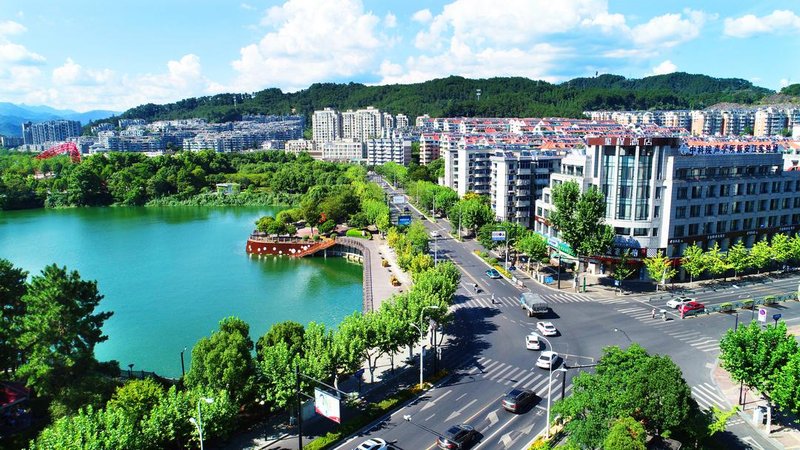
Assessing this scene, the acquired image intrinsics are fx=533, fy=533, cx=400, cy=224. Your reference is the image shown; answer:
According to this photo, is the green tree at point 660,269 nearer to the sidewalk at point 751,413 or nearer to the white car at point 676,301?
the white car at point 676,301

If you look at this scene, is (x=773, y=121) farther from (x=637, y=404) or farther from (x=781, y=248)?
(x=637, y=404)

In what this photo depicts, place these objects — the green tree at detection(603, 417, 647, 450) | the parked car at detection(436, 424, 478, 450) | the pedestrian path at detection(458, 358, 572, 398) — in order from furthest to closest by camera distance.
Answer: the pedestrian path at detection(458, 358, 572, 398), the parked car at detection(436, 424, 478, 450), the green tree at detection(603, 417, 647, 450)

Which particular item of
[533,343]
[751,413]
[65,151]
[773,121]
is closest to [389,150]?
[65,151]

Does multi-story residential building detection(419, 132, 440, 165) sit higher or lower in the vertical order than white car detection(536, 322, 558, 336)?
higher

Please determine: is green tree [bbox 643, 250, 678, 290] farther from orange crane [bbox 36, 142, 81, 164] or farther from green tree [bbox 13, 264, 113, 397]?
orange crane [bbox 36, 142, 81, 164]

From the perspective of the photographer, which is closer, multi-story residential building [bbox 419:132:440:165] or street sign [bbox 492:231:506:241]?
street sign [bbox 492:231:506:241]

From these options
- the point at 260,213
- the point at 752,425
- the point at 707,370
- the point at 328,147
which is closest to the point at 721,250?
the point at 707,370

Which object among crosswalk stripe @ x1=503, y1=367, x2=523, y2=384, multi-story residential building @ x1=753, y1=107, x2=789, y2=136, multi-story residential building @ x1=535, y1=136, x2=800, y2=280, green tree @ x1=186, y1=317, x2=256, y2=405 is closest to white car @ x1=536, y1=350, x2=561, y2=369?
crosswalk stripe @ x1=503, y1=367, x2=523, y2=384
